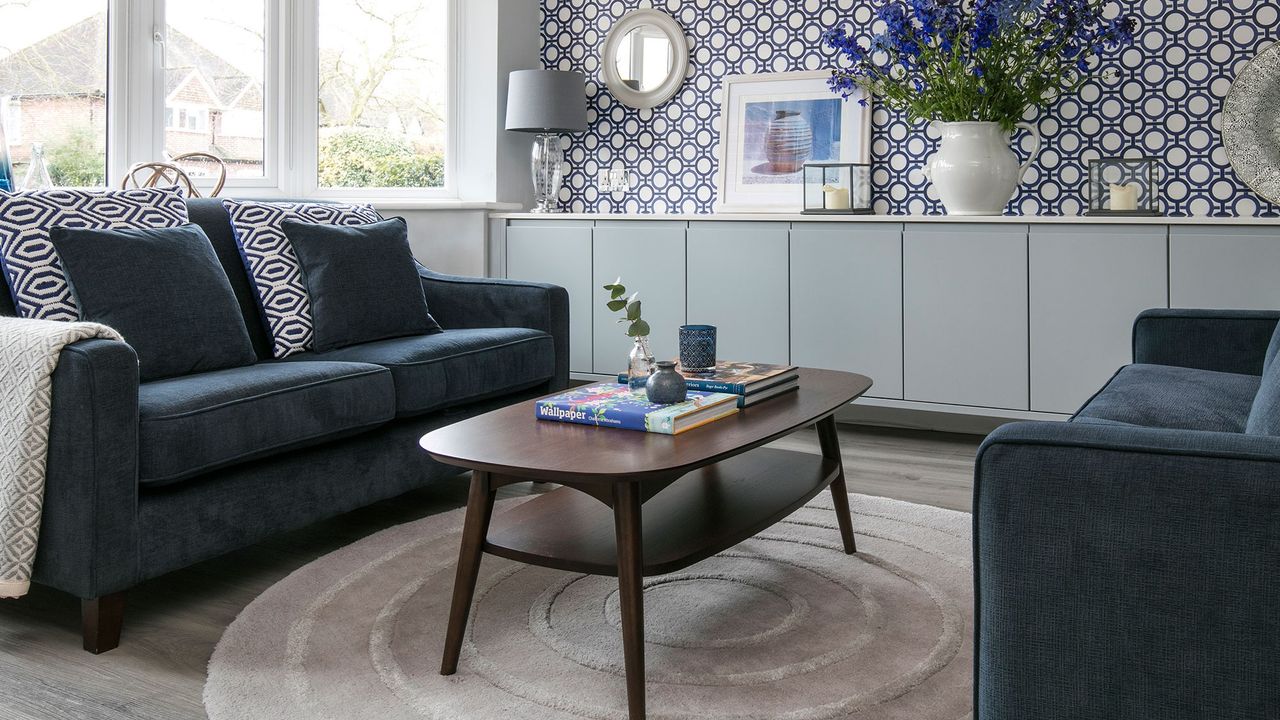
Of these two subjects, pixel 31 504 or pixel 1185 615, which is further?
pixel 31 504

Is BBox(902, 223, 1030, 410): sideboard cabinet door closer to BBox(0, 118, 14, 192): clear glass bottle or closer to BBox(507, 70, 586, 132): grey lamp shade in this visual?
BBox(507, 70, 586, 132): grey lamp shade

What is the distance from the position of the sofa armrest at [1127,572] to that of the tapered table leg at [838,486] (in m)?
1.21

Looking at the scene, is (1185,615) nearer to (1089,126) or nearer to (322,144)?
Answer: (1089,126)

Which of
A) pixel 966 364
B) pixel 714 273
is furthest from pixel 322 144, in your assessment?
pixel 966 364

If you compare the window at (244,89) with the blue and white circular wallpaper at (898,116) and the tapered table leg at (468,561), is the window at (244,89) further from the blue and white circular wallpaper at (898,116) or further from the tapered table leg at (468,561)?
the tapered table leg at (468,561)

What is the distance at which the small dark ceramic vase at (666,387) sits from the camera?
2.21m

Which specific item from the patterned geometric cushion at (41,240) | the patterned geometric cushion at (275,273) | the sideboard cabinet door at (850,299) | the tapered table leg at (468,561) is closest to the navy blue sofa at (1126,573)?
the tapered table leg at (468,561)

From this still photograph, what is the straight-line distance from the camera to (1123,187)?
3842 mm

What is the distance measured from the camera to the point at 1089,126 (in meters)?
4.12

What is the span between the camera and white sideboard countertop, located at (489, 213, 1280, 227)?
141 inches

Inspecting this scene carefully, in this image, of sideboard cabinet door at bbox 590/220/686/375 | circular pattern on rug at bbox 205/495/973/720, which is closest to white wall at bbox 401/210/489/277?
sideboard cabinet door at bbox 590/220/686/375

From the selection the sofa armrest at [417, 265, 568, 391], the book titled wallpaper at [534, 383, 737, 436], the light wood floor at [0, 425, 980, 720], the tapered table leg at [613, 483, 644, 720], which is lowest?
the light wood floor at [0, 425, 980, 720]

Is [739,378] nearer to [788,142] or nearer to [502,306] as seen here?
[502,306]

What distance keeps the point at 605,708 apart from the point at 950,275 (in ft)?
8.50
